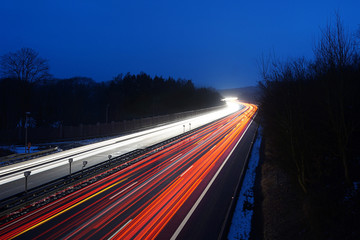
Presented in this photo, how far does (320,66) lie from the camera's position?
10.9m

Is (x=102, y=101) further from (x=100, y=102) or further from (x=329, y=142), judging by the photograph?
(x=329, y=142)

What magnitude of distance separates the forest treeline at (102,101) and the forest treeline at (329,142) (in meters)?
51.7

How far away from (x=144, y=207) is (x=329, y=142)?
32.7 ft

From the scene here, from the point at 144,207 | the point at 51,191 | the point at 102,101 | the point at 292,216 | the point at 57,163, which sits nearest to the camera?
the point at 292,216

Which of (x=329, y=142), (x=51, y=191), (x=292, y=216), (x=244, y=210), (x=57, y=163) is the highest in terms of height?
(x=329, y=142)

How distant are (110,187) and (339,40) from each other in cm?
1426

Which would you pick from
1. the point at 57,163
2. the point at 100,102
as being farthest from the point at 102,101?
the point at 57,163

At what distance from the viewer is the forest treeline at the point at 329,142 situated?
809 cm

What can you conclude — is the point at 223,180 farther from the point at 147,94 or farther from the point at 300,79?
the point at 147,94

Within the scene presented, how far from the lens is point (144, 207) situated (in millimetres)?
11930

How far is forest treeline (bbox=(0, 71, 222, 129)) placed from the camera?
57.2 meters

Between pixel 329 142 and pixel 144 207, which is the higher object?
pixel 329 142

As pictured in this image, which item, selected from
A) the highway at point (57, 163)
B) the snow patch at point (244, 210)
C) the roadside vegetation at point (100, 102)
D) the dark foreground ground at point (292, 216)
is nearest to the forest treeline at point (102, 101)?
the roadside vegetation at point (100, 102)

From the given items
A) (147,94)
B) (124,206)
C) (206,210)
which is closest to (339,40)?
(206,210)
